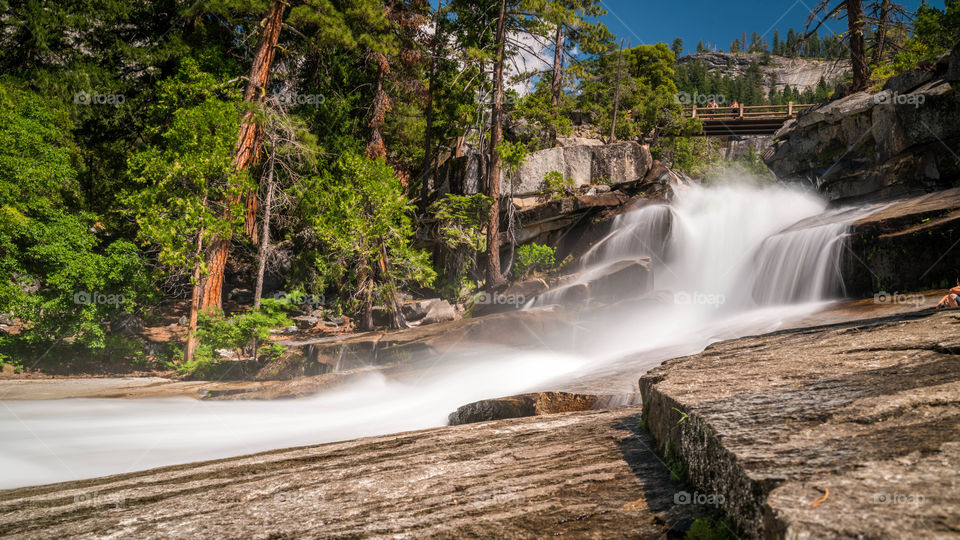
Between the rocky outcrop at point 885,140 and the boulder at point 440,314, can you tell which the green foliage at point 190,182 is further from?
the rocky outcrop at point 885,140

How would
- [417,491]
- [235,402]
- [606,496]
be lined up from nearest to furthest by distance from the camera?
1. [606,496]
2. [417,491]
3. [235,402]

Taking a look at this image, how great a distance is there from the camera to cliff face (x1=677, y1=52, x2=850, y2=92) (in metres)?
119

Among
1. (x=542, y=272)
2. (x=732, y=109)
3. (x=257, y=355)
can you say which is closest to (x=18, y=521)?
(x=257, y=355)

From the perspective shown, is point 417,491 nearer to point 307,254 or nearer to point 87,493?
point 87,493

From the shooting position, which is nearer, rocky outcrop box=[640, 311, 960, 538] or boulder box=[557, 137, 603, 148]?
rocky outcrop box=[640, 311, 960, 538]

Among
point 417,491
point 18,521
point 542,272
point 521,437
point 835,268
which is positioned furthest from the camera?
point 542,272

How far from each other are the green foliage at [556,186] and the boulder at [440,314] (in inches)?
256

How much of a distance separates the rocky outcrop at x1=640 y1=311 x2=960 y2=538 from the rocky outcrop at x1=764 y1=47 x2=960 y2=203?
1418 cm

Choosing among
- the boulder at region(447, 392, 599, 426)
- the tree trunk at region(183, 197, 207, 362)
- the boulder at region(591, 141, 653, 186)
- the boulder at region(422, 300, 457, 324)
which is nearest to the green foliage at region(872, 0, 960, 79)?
the boulder at region(591, 141, 653, 186)

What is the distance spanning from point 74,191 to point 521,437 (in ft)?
65.0

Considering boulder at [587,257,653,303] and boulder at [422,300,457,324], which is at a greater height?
boulder at [587,257,653,303]

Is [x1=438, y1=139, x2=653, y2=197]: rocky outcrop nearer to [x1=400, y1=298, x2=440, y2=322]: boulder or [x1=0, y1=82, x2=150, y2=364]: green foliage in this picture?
[x1=400, y1=298, x2=440, y2=322]: boulder

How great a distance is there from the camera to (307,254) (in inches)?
821

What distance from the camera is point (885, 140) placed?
1559 centimetres
